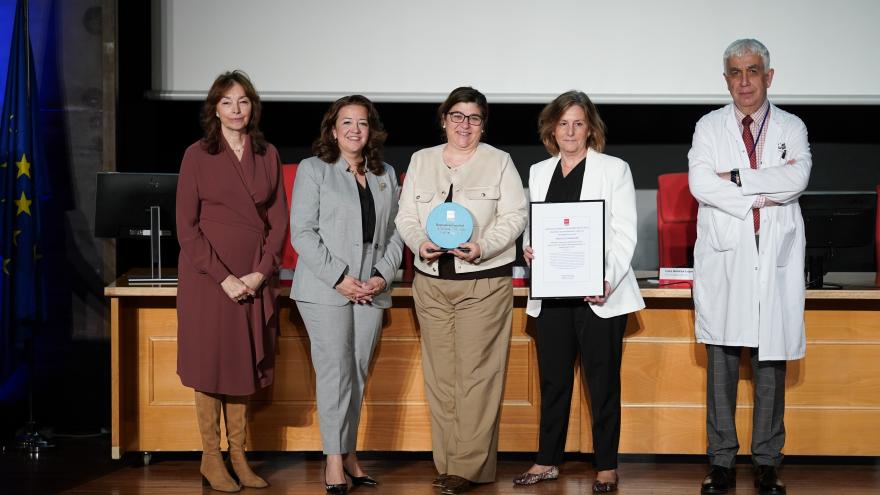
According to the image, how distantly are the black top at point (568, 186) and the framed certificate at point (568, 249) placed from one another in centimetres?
9

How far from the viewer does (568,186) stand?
3.52 metres

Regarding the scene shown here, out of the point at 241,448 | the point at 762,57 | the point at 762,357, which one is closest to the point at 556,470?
the point at 762,357

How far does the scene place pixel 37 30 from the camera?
15.6ft

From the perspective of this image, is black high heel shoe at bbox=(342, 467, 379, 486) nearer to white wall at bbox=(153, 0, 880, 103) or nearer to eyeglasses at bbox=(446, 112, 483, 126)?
eyeglasses at bbox=(446, 112, 483, 126)

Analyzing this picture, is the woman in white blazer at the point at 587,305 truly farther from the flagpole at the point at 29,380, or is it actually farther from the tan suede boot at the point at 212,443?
the flagpole at the point at 29,380

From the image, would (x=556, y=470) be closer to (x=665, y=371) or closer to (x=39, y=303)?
(x=665, y=371)

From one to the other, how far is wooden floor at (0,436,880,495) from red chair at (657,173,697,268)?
109 centimetres

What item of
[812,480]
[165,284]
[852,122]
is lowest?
[812,480]

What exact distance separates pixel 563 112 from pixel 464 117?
0.39 m

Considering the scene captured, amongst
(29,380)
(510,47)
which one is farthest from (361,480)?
(510,47)

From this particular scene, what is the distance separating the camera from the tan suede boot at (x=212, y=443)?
358 centimetres

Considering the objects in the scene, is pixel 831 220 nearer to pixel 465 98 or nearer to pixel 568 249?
pixel 568 249

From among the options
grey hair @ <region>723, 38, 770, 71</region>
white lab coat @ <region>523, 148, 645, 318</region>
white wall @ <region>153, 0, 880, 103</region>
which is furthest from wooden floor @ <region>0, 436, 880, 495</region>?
white wall @ <region>153, 0, 880, 103</region>

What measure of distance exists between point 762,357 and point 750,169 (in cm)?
71
